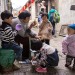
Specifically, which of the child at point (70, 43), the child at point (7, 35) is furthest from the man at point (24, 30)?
the child at point (70, 43)

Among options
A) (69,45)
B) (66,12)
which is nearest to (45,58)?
(69,45)

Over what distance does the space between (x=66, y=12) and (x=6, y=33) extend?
950 cm

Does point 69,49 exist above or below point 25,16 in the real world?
below

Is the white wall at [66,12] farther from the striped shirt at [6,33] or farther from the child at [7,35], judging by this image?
the striped shirt at [6,33]

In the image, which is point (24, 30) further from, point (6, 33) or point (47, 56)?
point (47, 56)

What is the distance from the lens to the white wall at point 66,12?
13.5m

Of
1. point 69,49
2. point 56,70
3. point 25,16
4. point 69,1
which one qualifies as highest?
point 69,1

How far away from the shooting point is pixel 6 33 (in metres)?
5.62

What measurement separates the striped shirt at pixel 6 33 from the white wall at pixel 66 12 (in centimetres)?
817

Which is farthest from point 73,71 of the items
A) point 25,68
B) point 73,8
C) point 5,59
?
point 73,8

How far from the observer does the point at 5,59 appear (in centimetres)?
561

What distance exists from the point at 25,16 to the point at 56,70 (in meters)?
1.72

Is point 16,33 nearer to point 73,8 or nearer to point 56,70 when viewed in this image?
point 56,70

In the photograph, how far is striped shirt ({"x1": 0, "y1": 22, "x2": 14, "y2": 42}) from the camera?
5617mm
